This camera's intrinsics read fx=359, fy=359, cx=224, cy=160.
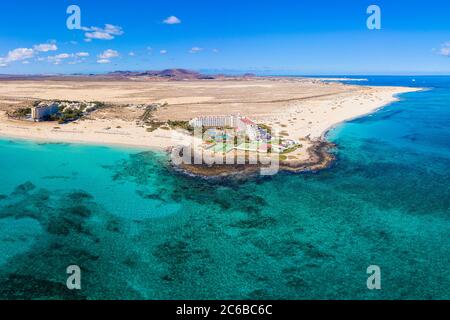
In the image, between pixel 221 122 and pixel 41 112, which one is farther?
pixel 41 112

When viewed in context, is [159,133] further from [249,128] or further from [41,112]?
[41,112]

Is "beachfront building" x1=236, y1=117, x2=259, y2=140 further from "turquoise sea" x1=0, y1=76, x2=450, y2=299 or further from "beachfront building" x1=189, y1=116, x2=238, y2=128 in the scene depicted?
"turquoise sea" x1=0, y1=76, x2=450, y2=299

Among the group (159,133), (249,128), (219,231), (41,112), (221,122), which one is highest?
(41,112)

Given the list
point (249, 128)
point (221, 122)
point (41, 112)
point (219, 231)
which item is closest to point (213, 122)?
point (221, 122)

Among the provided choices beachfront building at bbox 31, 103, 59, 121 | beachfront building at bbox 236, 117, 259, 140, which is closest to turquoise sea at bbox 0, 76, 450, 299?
beachfront building at bbox 236, 117, 259, 140

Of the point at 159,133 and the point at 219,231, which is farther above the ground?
the point at 159,133

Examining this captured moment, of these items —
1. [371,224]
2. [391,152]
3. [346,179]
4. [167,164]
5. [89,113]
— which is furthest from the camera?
[89,113]

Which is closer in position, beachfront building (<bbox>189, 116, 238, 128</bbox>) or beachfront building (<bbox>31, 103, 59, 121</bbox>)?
beachfront building (<bbox>189, 116, 238, 128</bbox>)
